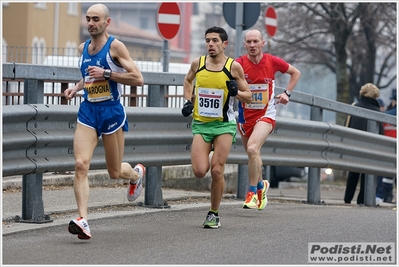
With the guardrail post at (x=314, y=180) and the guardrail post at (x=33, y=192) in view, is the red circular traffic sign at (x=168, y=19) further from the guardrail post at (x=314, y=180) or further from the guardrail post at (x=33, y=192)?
the guardrail post at (x=33, y=192)

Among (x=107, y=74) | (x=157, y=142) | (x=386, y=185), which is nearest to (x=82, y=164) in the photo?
(x=107, y=74)

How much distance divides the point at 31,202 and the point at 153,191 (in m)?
2.00

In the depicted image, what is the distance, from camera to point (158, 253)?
24.7ft

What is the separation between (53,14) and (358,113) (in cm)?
4326

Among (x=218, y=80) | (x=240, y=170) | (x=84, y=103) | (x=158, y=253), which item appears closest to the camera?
(x=158, y=253)

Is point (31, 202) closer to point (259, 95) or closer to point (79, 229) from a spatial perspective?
point (79, 229)

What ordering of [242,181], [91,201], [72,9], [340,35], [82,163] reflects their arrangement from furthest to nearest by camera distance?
[72,9] < [340,35] < [242,181] < [91,201] < [82,163]

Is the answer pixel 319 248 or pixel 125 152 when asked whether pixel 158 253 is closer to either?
pixel 319 248

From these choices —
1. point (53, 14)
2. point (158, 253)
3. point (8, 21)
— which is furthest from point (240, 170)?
point (53, 14)

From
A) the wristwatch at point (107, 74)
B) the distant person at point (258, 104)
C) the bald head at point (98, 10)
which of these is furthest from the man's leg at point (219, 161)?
the bald head at point (98, 10)

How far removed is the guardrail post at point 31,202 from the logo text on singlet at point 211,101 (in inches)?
65.2

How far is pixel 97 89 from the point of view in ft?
28.2

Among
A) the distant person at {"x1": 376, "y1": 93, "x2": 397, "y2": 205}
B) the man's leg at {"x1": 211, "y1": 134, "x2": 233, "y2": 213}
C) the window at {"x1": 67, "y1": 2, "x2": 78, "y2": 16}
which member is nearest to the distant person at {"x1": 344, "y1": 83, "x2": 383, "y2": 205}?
the distant person at {"x1": 376, "y1": 93, "x2": 397, "y2": 205}

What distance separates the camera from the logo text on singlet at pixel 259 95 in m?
11.1
